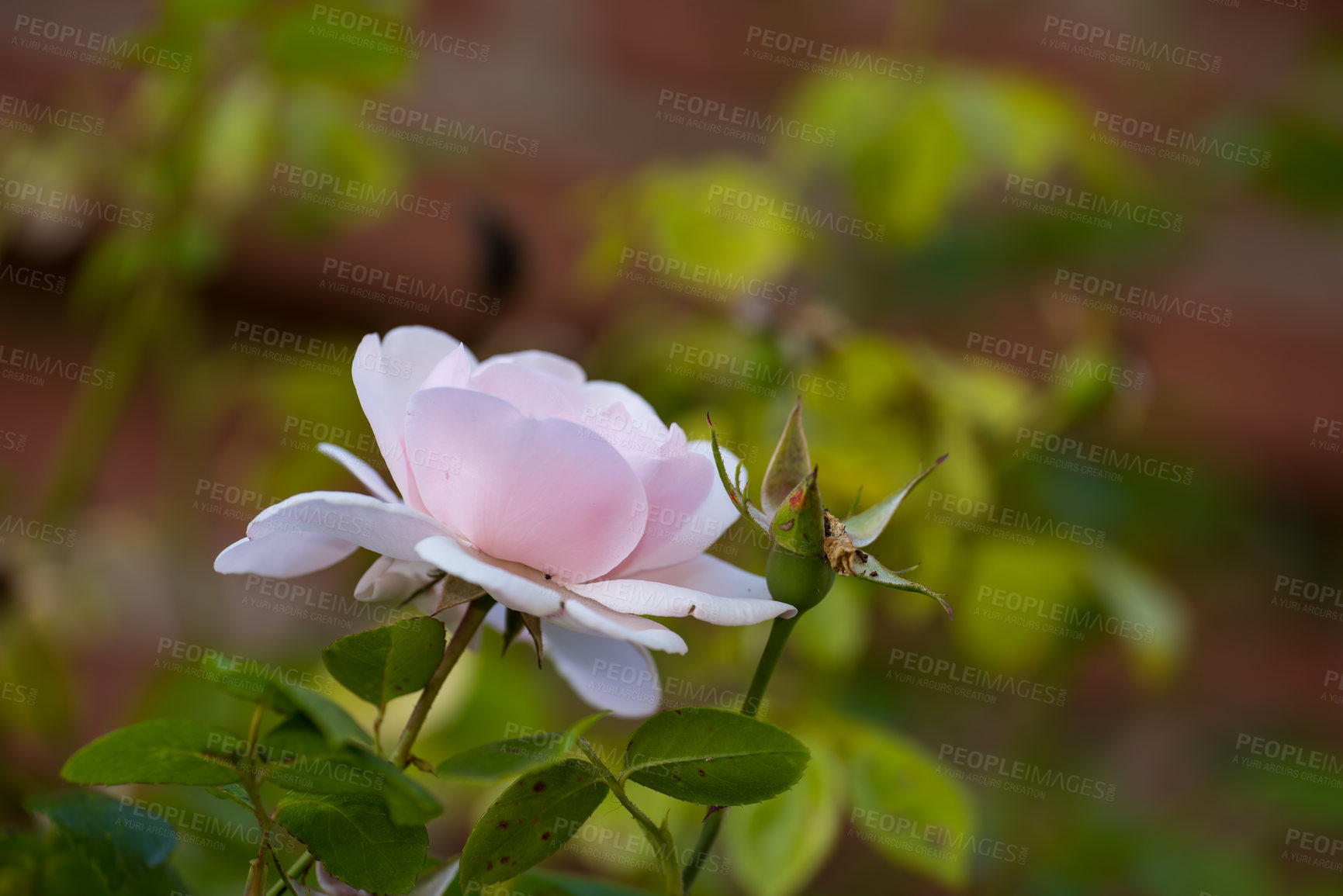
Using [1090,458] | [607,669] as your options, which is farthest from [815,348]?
[607,669]

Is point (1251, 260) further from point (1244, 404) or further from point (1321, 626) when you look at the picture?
point (1321, 626)

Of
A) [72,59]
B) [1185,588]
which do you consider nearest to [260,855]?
[72,59]

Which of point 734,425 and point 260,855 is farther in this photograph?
point 734,425

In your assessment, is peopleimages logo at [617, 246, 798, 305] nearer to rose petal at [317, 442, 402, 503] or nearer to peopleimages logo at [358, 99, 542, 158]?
peopleimages logo at [358, 99, 542, 158]

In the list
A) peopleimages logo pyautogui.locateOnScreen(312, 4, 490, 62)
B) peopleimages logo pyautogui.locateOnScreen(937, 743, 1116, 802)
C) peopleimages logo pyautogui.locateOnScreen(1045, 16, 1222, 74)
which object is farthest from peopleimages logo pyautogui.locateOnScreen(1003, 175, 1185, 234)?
peopleimages logo pyautogui.locateOnScreen(312, 4, 490, 62)

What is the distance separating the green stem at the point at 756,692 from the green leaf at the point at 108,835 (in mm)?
124

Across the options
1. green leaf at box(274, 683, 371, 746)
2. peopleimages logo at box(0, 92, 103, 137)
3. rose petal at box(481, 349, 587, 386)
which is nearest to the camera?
green leaf at box(274, 683, 371, 746)

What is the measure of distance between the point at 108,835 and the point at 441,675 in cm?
9

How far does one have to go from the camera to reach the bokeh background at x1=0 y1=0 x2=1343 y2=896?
56 centimetres

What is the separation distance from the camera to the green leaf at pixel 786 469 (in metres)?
0.23

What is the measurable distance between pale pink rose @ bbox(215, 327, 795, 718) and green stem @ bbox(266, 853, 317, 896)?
0.06m

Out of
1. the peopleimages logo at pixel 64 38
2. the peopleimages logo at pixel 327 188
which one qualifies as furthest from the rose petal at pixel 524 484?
the peopleimages logo at pixel 64 38

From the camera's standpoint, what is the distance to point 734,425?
0.59m

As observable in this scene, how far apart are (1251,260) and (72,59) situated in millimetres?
1320
